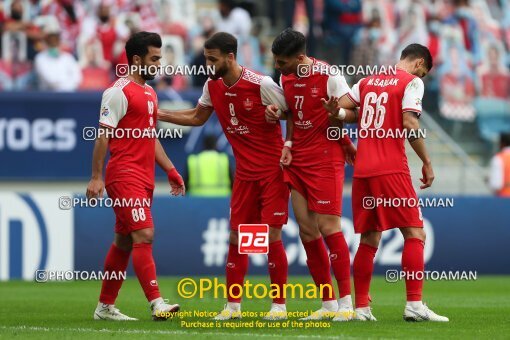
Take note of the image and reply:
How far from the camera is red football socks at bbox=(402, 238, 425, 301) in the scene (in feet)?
37.0

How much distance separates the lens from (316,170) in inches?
461

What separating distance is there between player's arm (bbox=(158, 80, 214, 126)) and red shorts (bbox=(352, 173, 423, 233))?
1707mm

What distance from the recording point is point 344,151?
11984mm

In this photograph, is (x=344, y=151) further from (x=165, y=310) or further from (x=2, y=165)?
(x=2, y=165)

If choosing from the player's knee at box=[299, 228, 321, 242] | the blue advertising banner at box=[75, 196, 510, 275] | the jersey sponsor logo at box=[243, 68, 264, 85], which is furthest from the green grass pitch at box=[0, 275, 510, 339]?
the jersey sponsor logo at box=[243, 68, 264, 85]

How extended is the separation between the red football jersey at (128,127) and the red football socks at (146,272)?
2.08 ft

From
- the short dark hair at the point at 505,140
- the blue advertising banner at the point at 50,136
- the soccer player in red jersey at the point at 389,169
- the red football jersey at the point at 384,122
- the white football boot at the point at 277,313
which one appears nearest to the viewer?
the soccer player in red jersey at the point at 389,169

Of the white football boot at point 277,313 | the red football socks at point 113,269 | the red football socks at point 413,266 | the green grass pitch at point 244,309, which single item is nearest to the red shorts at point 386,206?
the red football socks at point 413,266

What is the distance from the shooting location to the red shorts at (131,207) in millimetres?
11523

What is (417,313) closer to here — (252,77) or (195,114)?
(252,77)

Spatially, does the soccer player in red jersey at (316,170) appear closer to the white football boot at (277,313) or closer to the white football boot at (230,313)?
the white football boot at (277,313)

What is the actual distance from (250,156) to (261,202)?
437 mm

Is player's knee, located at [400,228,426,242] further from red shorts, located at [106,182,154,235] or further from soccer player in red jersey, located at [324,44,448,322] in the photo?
red shorts, located at [106,182,154,235]

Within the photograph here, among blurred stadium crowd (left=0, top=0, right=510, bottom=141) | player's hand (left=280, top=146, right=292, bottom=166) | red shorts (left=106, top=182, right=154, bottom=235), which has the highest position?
blurred stadium crowd (left=0, top=0, right=510, bottom=141)
